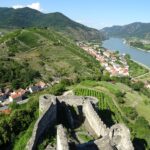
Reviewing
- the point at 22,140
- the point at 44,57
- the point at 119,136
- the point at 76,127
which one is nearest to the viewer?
the point at 119,136

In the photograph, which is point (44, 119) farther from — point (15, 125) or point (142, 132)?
point (142, 132)

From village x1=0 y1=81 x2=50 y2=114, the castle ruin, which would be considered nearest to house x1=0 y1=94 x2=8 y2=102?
village x1=0 y1=81 x2=50 y2=114

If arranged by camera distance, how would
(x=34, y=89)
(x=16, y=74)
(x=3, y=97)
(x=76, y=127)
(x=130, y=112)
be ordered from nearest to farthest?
(x=76, y=127) < (x=130, y=112) < (x=3, y=97) < (x=34, y=89) < (x=16, y=74)

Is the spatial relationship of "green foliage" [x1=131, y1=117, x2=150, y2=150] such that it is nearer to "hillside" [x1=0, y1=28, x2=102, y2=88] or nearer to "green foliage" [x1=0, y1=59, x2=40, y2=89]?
"hillside" [x1=0, y1=28, x2=102, y2=88]

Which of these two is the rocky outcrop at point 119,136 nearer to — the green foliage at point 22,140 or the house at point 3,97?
the green foliage at point 22,140

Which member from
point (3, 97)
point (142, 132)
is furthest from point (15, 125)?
point (3, 97)

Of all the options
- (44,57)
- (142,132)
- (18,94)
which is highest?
(142,132)
